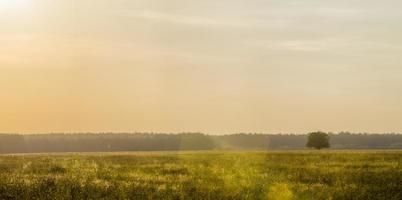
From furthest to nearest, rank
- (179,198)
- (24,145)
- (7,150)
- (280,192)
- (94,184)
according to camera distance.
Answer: (24,145), (7,150), (94,184), (280,192), (179,198)

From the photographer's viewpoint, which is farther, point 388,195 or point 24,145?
point 24,145

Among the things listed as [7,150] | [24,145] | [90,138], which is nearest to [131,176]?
[7,150]

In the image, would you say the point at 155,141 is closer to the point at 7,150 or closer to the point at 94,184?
the point at 7,150

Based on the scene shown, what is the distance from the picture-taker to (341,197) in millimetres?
19734

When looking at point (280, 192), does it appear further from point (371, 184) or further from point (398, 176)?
point (398, 176)

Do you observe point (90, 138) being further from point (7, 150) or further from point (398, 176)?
point (398, 176)

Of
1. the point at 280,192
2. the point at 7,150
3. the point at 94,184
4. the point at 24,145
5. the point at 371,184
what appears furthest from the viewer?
the point at 24,145

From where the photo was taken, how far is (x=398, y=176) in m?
27.2

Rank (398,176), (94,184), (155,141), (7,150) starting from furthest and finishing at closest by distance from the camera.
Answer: (155,141), (7,150), (398,176), (94,184)

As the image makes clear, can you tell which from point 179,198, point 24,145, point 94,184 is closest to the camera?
point 179,198

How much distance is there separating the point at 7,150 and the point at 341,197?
14144 centimetres

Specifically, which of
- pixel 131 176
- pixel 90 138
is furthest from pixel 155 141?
pixel 131 176

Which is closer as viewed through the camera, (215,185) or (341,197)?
(341,197)

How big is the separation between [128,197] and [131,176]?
28.8 feet
